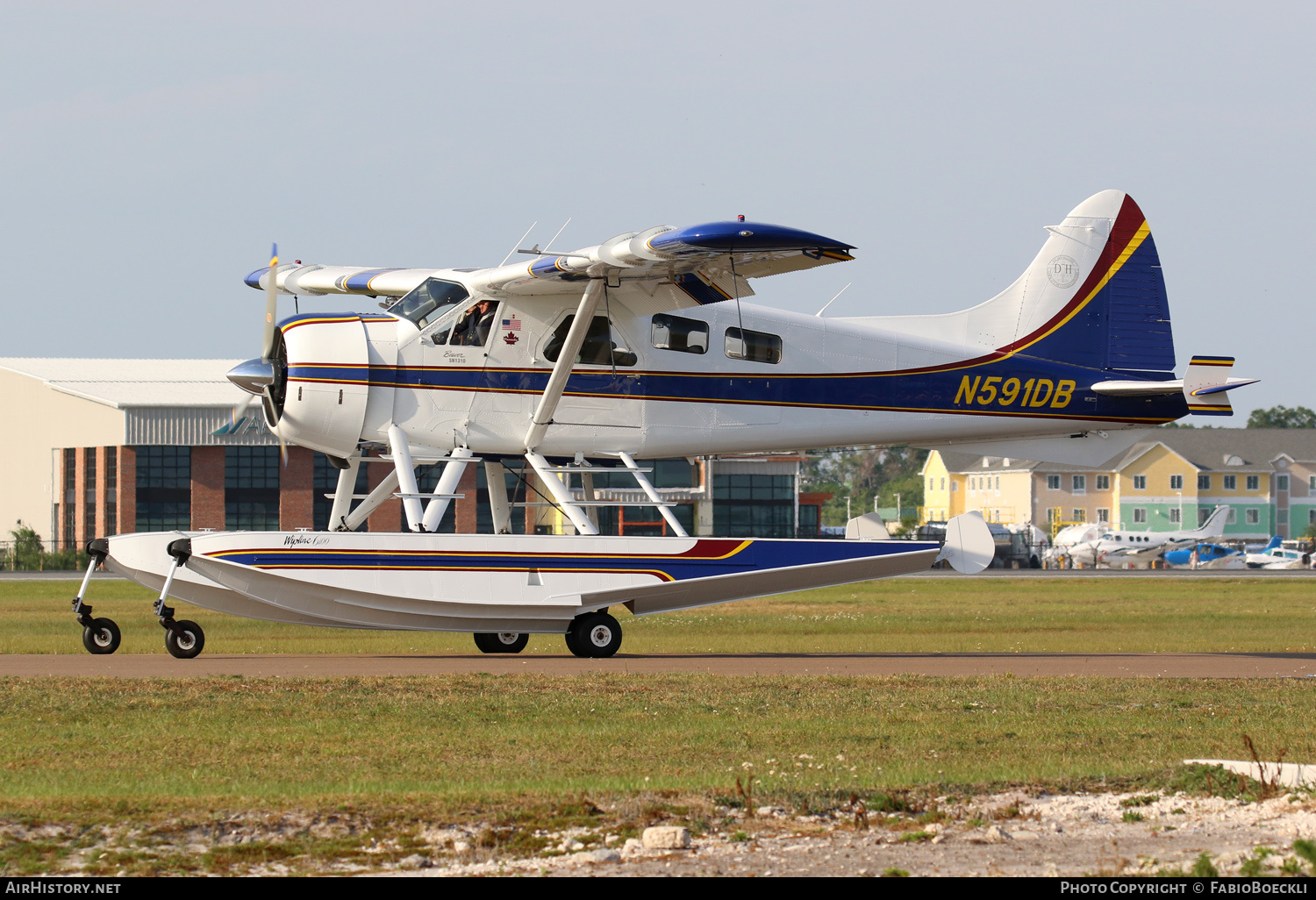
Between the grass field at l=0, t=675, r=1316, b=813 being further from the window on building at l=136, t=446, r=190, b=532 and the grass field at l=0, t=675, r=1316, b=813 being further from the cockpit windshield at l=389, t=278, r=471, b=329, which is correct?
the window on building at l=136, t=446, r=190, b=532

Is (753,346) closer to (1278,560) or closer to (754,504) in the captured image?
(754,504)

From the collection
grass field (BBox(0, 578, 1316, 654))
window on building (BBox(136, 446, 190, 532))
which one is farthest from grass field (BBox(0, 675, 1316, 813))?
window on building (BBox(136, 446, 190, 532))

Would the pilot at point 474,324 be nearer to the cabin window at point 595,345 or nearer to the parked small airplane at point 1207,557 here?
the cabin window at point 595,345

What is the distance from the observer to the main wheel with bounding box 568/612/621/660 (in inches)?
636

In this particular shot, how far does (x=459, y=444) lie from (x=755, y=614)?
13946mm

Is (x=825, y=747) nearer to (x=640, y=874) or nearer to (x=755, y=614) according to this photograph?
(x=640, y=874)

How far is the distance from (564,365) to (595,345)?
66cm

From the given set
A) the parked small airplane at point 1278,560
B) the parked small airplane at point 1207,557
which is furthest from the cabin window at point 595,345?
the parked small airplane at point 1207,557

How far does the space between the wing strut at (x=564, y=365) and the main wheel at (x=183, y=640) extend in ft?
14.0

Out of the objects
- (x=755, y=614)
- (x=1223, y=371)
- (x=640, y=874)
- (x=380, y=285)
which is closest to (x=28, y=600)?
(x=755, y=614)

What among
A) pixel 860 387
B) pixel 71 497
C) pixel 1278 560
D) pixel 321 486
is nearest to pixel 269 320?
pixel 860 387

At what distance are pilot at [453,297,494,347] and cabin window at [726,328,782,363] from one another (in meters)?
2.92

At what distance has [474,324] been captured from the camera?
1666cm
